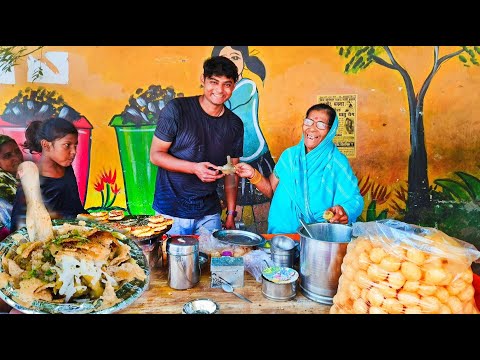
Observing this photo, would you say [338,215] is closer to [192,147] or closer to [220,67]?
[192,147]

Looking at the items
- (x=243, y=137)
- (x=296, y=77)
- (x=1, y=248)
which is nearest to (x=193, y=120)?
(x=243, y=137)

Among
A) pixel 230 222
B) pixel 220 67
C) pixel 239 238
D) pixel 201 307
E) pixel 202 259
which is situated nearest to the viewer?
pixel 201 307

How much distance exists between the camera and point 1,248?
2805mm

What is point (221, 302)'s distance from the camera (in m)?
2.67

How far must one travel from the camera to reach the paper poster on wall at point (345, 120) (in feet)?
12.1

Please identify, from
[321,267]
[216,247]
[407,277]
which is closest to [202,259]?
[216,247]

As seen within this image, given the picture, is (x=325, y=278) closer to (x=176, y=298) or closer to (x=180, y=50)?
(x=176, y=298)

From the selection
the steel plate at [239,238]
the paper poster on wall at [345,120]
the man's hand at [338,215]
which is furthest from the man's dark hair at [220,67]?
the man's hand at [338,215]

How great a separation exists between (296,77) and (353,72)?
0.52 meters

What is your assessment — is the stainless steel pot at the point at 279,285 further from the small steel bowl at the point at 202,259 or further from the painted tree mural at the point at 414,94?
the painted tree mural at the point at 414,94

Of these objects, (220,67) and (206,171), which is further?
(206,171)

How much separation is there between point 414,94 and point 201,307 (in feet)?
8.81

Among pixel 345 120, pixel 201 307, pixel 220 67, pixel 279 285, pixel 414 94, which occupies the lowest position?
→ pixel 201 307
